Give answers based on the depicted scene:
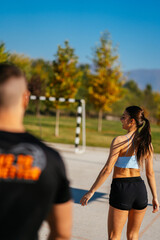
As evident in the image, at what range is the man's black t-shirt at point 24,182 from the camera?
1299mm

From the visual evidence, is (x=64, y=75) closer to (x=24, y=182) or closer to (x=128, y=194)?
(x=128, y=194)

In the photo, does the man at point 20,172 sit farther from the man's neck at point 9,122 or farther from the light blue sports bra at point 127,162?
the light blue sports bra at point 127,162

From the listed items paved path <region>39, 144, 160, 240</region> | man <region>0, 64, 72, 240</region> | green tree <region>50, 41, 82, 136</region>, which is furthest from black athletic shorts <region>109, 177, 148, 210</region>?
green tree <region>50, 41, 82, 136</region>

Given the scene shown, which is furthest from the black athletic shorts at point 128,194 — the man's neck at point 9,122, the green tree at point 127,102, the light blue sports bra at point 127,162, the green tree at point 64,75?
the green tree at point 127,102

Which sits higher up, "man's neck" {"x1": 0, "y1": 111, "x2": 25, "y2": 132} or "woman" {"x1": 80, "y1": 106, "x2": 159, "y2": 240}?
"man's neck" {"x1": 0, "y1": 111, "x2": 25, "y2": 132}

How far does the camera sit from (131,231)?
3066mm

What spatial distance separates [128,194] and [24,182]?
1850mm

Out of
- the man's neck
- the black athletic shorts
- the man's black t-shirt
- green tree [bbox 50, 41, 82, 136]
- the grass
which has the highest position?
green tree [bbox 50, 41, 82, 136]

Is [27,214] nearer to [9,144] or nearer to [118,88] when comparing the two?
[9,144]

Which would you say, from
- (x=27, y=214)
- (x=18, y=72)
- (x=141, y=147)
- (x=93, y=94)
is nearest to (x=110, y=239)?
(x=141, y=147)

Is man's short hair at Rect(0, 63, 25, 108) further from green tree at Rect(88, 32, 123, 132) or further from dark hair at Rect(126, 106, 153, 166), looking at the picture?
green tree at Rect(88, 32, 123, 132)

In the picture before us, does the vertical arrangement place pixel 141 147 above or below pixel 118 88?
below

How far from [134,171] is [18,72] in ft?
6.51

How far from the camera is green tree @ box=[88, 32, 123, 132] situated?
820 inches
